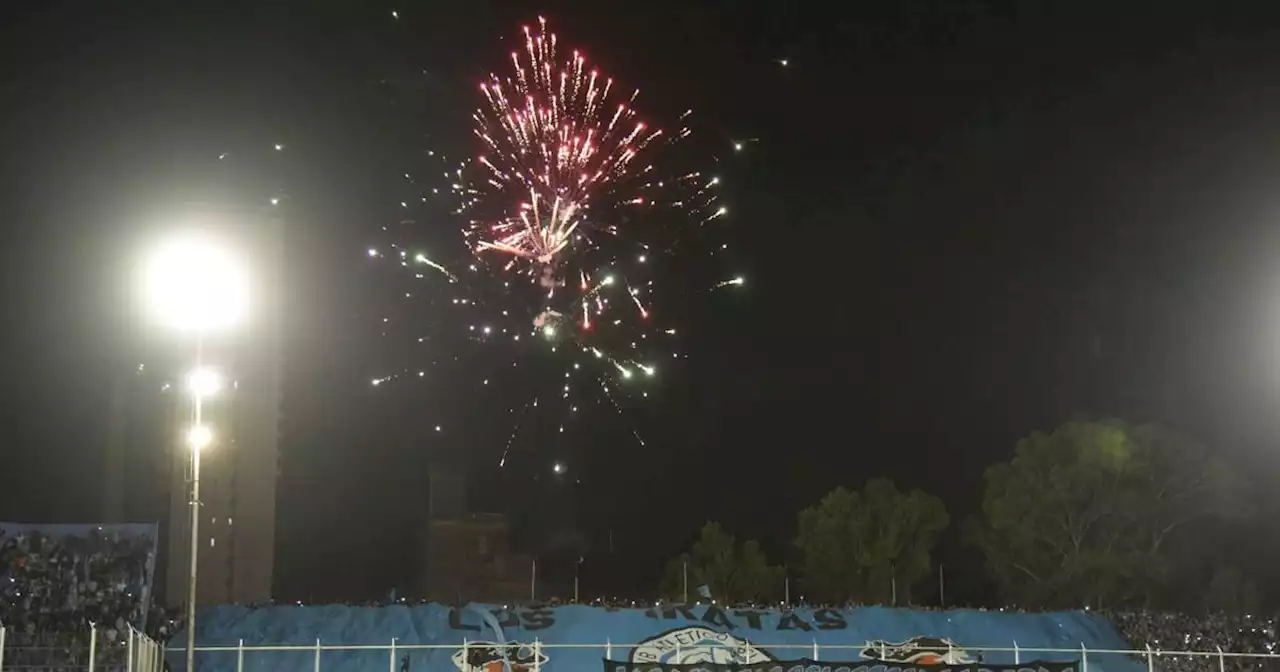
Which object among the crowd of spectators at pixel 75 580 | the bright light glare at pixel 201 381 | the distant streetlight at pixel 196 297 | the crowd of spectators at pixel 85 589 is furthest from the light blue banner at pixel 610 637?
the bright light glare at pixel 201 381

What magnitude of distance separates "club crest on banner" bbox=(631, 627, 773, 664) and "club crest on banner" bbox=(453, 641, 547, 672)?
233 centimetres

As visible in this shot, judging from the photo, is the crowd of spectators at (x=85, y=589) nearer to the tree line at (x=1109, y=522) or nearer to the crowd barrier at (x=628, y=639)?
the crowd barrier at (x=628, y=639)

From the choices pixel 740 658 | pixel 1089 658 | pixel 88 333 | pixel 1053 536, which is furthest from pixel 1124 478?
pixel 88 333

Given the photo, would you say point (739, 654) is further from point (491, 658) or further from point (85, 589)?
point (85, 589)

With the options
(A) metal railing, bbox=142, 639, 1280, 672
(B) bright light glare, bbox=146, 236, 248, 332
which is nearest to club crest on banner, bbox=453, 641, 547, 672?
(A) metal railing, bbox=142, 639, 1280, 672

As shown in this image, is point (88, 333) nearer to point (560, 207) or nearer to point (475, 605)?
point (475, 605)

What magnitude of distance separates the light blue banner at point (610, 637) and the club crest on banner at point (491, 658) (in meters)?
0.02

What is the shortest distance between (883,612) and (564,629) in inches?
249

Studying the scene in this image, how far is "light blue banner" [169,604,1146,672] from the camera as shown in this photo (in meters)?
20.6

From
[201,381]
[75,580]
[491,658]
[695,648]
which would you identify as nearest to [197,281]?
[201,381]

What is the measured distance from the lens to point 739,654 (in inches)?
853

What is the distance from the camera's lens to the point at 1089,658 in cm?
2269

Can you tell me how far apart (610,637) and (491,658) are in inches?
103

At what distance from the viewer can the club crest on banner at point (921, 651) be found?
2240cm
